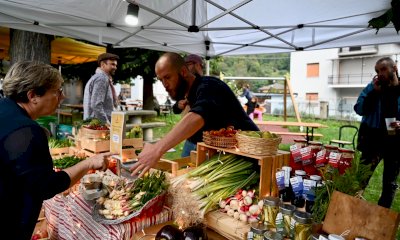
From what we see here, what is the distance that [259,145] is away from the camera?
2.08 metres

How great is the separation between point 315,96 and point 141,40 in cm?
2998

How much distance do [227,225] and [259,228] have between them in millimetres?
260

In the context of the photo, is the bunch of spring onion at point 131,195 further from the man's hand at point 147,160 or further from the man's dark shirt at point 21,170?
the man's dark shirt at point 21,170

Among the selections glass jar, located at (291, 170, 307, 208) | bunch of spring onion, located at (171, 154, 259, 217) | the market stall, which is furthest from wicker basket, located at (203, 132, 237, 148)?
glass jar, located at (291, 170, 307, 208)

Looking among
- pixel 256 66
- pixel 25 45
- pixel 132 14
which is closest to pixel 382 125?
pixel 132 14

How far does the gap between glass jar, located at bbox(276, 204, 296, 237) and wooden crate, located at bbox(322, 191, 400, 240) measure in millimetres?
192

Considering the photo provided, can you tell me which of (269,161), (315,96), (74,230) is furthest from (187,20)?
(315,96)

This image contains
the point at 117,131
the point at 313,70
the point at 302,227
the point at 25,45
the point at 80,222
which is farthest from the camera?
the point at 313,70

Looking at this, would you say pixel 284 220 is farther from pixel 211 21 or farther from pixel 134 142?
pixel 211 21

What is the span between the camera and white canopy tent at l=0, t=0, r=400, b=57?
3703mm

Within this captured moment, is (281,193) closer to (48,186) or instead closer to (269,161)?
(269,161)

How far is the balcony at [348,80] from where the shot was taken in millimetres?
28938

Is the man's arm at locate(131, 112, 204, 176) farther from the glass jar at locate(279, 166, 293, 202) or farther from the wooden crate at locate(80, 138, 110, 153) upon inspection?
the wooden crate at locate(80, 138, 110, 153)

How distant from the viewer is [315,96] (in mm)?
32031
